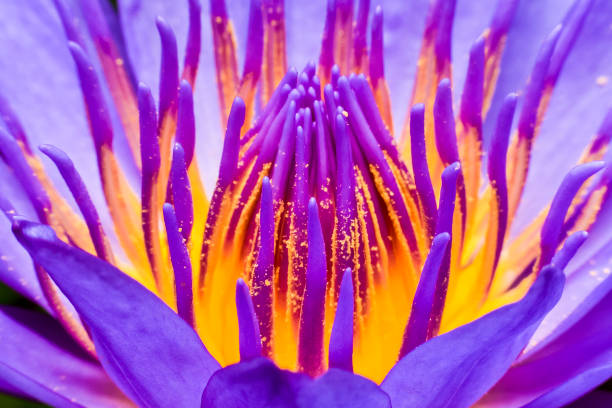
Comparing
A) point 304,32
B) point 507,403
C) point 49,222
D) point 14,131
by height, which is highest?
point 304,32

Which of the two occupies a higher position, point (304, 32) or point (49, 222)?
point (304, 32)

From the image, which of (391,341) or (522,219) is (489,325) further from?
(522,219)

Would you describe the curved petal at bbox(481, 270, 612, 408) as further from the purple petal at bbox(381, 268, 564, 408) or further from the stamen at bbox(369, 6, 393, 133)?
the stamen at bbox(369, 6, 393, 133)

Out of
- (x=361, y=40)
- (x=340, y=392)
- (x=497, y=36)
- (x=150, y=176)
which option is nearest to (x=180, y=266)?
(x=150, y=176)

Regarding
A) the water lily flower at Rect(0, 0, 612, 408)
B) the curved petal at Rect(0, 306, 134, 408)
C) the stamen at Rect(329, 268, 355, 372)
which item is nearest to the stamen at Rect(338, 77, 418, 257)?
the water lily flower at Rect(0, 0, 612, 408)

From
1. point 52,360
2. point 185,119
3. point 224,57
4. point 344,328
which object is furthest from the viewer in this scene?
point 224,57

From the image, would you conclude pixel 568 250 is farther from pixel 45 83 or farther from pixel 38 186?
pixel 45 83

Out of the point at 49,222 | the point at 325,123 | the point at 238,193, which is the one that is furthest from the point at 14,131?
Result: the point at 325,123
